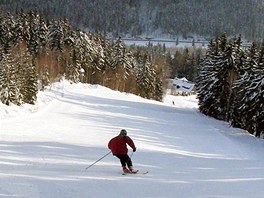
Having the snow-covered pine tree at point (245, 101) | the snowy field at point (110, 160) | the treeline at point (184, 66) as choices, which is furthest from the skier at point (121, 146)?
the treeline at point (184, 66)

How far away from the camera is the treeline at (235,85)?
33.3 m

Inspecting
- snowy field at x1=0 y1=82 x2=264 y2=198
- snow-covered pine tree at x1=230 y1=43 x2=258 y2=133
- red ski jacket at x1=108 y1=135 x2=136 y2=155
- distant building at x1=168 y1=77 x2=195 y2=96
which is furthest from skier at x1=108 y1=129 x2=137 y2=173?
distant building at x1=168 y1=77 x2=195 y2=96

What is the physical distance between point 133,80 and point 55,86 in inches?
1084

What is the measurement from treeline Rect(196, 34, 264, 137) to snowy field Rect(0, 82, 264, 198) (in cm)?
345

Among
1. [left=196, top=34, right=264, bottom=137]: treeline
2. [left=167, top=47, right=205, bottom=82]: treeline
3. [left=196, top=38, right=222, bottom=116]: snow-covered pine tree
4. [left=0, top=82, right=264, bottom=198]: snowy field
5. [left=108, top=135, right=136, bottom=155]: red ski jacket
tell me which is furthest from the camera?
[left=167, top=47, right=205, bottom=82]: treeline

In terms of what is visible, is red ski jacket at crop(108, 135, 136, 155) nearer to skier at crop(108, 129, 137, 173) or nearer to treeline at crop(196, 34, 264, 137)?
skier at crop(108, 129, 137, 173)

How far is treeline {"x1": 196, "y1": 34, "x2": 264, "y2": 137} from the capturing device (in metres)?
33.3

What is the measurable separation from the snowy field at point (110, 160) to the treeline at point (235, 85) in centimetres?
345

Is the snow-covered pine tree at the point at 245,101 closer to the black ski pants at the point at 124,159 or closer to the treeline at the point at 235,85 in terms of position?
the treeline at the point at 235,85

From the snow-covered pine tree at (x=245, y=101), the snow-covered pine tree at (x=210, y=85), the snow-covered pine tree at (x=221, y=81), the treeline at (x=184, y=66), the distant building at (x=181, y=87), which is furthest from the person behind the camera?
the treeline at (x=184, y=66)

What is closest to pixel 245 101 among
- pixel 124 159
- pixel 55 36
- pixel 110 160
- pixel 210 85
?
pixel 210 85

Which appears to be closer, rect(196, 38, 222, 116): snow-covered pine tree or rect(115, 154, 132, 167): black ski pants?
rect(115, 154, 132, 167): black ski pants

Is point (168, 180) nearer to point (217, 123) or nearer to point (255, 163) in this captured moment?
point (255, 163)

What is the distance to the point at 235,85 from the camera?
40.2 meters
